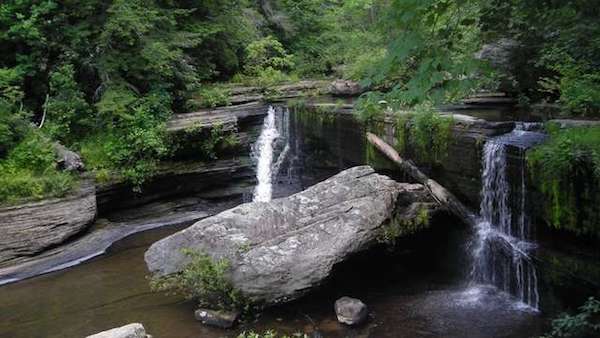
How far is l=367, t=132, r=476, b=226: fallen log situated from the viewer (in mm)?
8988

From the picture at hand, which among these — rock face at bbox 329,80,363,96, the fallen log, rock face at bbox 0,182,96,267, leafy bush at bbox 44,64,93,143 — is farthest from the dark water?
rock face at bbox 329,80,363,96

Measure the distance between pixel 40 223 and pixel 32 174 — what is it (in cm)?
114

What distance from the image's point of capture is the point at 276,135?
14.7 meters

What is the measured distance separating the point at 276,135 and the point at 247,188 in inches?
70.4

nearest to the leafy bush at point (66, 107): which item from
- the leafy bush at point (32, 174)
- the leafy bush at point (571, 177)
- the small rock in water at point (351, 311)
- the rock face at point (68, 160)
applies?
the rock face at point (68, 160)

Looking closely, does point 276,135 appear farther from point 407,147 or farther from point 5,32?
point 5,32

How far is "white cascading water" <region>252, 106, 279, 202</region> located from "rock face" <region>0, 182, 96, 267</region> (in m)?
4.31

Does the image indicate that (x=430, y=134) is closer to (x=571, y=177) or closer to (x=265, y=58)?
(x=571, y=177)

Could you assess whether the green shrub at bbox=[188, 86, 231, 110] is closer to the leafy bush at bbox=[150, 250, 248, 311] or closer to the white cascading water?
the white cascading water

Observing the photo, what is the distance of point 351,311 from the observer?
25.2 feet

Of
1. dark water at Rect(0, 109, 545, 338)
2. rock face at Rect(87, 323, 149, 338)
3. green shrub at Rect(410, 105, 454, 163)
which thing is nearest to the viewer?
rock face at Rect(87, 323, 149, 338)

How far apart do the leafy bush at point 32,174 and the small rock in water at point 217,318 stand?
16.6 ft

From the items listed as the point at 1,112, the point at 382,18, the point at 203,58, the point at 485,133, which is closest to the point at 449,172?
the point at 485,133

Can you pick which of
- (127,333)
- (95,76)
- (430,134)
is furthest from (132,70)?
(127,333)
